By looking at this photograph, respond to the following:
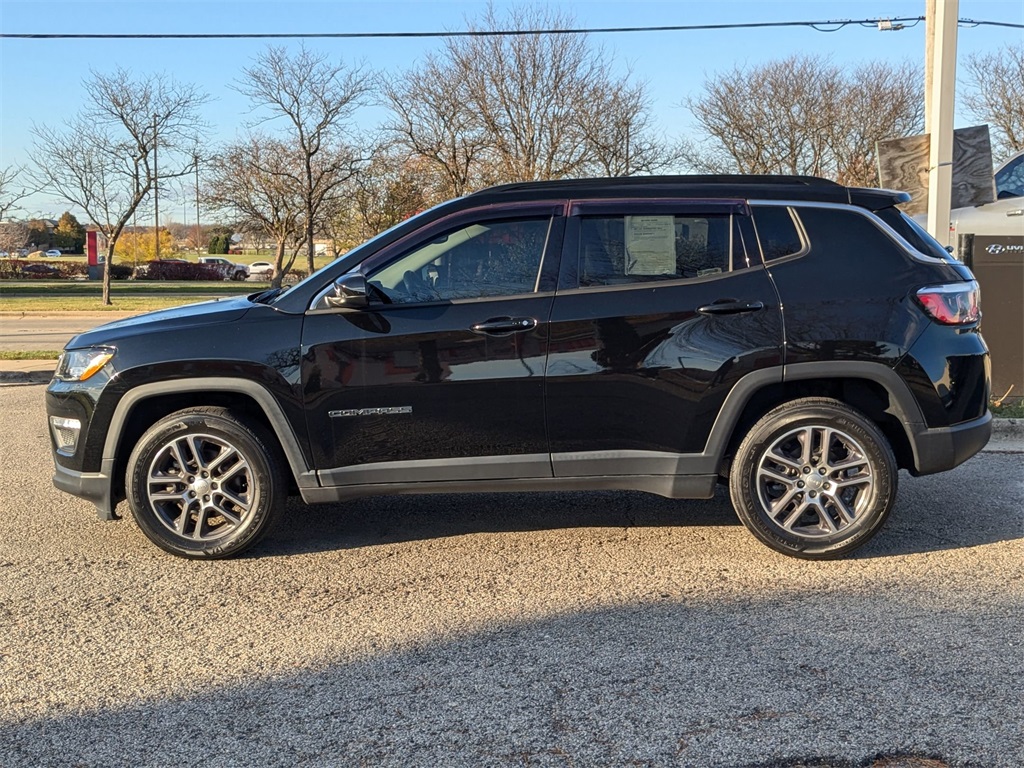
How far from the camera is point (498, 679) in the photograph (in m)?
3.59

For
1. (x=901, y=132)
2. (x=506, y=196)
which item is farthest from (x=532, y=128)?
(x=506, y=196)

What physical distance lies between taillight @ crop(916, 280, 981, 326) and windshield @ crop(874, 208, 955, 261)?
0.68 feet

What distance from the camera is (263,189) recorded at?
32.4 m

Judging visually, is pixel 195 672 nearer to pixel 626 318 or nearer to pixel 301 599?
pixel 301 599

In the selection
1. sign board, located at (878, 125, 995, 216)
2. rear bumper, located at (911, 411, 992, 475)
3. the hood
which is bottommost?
rear bumper, located at (911, 411, 992, 475)

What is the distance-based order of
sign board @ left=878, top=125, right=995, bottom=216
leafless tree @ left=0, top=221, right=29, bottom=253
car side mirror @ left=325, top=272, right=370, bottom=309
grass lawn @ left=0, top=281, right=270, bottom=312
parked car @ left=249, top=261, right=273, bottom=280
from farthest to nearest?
1. leafless tree @ left=0, top=221, right=29, bottom=253
2. parked car @ left=249, top=261, right=273, bottom=280
3. grass lawn @ left=0, top=281, right=270, bottom=312
4. sign board @ left=878, top=125, right=995, bottom=216
5. car side mirror @ left=325, top=272, right=370, bottom=309

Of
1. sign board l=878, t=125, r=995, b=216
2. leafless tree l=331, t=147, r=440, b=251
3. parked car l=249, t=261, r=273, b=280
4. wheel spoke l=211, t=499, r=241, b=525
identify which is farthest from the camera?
parked car l=249, t=261, r=273, b=280

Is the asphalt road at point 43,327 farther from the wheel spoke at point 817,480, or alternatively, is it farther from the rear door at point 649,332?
the wheel spoke at point 817,480

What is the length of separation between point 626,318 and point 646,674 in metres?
A: 1.84

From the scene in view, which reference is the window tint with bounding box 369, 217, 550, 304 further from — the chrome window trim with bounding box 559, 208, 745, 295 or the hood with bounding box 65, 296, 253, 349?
the hood with bounding box 65, 296, 253, 349

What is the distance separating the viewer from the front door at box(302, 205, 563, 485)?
4.80 meters

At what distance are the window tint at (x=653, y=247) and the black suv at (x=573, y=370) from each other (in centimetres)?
1

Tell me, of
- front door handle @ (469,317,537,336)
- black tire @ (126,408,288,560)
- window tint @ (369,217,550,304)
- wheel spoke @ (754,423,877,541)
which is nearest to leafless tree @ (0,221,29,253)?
black tire @ (126,408,288,560)

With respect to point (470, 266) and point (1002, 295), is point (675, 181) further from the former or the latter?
point (1002, 295)
